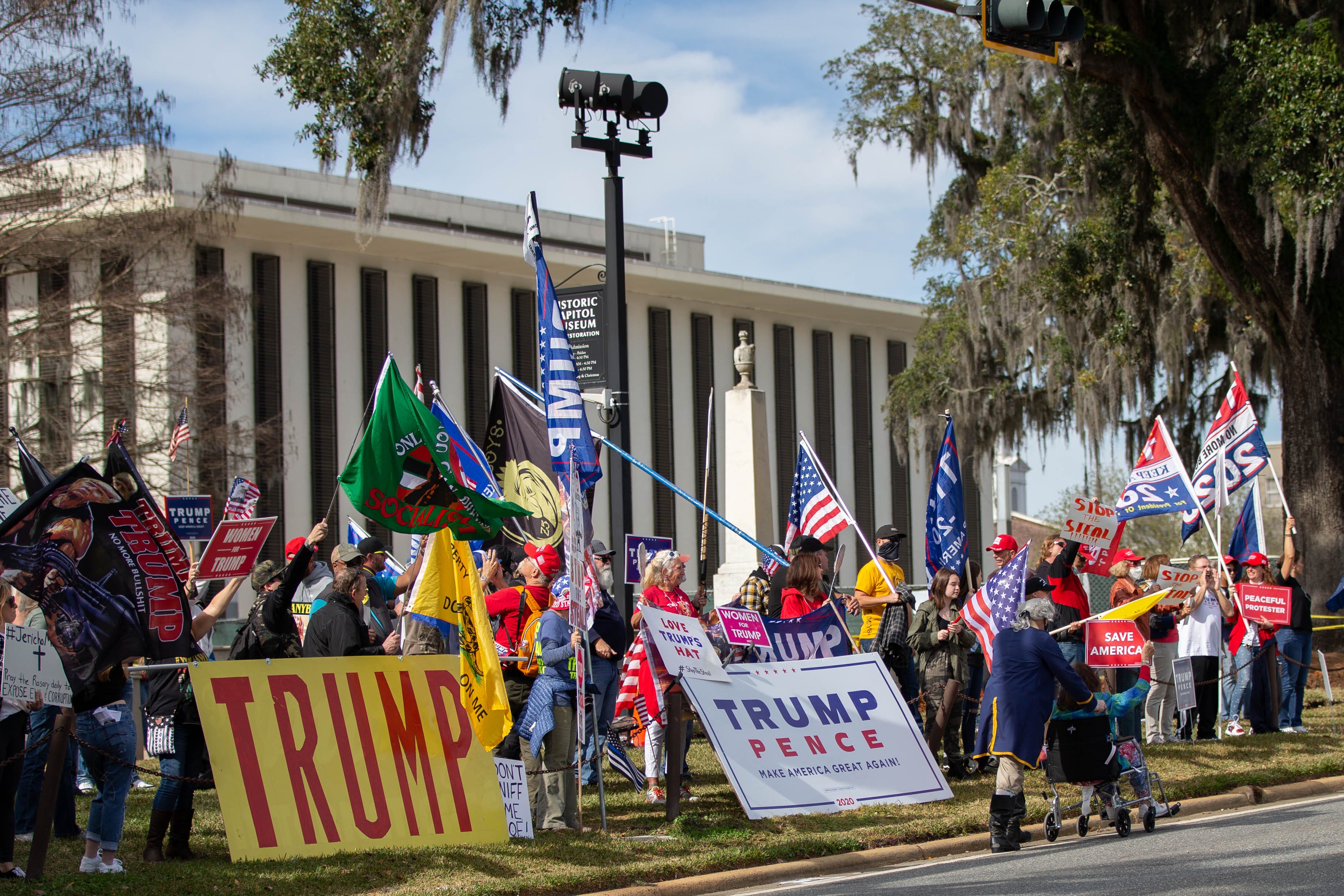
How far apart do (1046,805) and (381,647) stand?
474cm

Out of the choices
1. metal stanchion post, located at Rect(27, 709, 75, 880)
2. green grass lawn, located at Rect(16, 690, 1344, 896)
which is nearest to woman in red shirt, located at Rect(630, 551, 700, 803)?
A: green grass lawn, located at Rect(16, 690, 1344, 896)

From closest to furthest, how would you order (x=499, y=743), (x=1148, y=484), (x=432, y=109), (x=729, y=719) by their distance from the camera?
(x=499, y=743) → (x=729, y=719) → (x=1148, y=484) → (x=432, y=109)

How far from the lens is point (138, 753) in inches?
536

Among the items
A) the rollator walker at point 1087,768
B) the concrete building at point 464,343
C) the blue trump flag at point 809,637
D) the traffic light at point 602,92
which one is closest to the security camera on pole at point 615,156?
the traffic light at point 602,92

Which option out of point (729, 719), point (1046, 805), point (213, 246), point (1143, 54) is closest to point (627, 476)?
point (729, 719)

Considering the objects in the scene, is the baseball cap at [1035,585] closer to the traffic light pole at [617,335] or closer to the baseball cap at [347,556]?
the traffic light pole at [617,335]

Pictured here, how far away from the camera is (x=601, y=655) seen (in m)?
10.4

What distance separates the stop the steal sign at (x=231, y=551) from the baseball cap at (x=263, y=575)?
84 cm

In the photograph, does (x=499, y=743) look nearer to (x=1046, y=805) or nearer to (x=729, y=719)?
(x=729, y=719)

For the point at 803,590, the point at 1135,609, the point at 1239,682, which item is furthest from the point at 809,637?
the point at 1239,682

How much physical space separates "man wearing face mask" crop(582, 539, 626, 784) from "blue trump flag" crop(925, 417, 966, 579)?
3.10 meters

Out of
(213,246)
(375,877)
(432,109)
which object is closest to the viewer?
(375,877)

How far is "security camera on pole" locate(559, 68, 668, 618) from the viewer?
1312cm

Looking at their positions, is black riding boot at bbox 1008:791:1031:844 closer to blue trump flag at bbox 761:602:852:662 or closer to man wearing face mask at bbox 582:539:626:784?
blue trump flag at bbox 761:602:852:662
